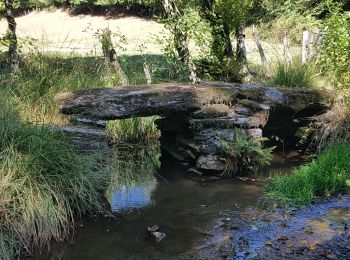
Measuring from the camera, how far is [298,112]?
306 inches

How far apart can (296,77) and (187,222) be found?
15.9ft

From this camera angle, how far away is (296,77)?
28.6 feet

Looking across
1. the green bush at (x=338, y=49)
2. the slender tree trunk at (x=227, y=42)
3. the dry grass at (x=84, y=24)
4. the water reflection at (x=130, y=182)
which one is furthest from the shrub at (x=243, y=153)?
the dry grass at (x=84, y=24)

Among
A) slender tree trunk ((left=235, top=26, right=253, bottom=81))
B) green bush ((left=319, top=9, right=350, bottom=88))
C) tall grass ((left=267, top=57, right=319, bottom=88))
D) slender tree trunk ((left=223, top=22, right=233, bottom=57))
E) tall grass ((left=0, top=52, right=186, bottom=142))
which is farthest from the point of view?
slender tree trunk ((left=235, top=26, right=253, bottom=81))

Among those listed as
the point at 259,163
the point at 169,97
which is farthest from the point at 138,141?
the point at 259,163

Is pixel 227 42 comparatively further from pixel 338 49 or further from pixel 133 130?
pixel 133 130

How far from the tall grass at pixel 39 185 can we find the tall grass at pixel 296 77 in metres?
4.80

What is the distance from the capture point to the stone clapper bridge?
6.53 meters

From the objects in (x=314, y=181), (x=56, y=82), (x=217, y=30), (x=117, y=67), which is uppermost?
(x=217, y=30)

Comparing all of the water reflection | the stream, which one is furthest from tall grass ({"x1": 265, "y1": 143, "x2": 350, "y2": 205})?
the water reflection

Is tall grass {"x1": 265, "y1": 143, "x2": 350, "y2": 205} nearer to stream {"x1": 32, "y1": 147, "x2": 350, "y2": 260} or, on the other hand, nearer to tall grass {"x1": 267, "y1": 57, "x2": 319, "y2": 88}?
stream {"x1": 32, "y1": 147, "x2": 350, "y2": 260}

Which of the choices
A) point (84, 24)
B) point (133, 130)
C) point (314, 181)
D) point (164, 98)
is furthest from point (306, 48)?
point (84, 24)

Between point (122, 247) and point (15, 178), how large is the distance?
4.35 ft

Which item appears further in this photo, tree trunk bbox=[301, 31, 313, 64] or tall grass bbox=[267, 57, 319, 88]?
tree trunk bbox=[301, 31, 313, 64]
